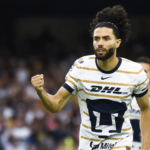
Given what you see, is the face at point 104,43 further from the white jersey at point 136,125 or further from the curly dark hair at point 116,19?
the white jersey at point 136,125

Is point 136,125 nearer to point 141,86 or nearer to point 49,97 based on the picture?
point 141,86

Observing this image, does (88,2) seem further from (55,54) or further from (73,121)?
(73,121)

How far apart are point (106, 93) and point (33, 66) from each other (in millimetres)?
7077

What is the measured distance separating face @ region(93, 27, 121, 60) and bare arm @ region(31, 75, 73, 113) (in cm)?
53

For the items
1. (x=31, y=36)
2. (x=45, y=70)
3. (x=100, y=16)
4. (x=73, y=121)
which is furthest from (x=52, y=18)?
(x=100, y=16)

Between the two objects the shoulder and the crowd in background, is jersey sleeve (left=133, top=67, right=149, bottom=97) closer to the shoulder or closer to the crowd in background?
the shoulder

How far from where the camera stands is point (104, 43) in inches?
147

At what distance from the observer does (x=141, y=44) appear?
37.7 feet

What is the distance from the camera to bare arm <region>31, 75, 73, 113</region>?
140 inches

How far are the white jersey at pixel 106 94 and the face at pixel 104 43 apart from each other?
0.64 ft

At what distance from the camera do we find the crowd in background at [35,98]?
8.41 m

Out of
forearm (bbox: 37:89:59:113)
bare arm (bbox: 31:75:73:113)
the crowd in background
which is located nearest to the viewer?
bare arm (bbox: 31:75:73:113)

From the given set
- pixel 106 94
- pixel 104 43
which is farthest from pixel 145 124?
pixel 104 43

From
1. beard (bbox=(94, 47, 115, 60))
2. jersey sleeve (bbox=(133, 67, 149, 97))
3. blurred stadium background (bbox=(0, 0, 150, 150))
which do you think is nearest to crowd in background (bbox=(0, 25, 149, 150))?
blurred stadium background (bbox=(0, 0, 150, 150))
